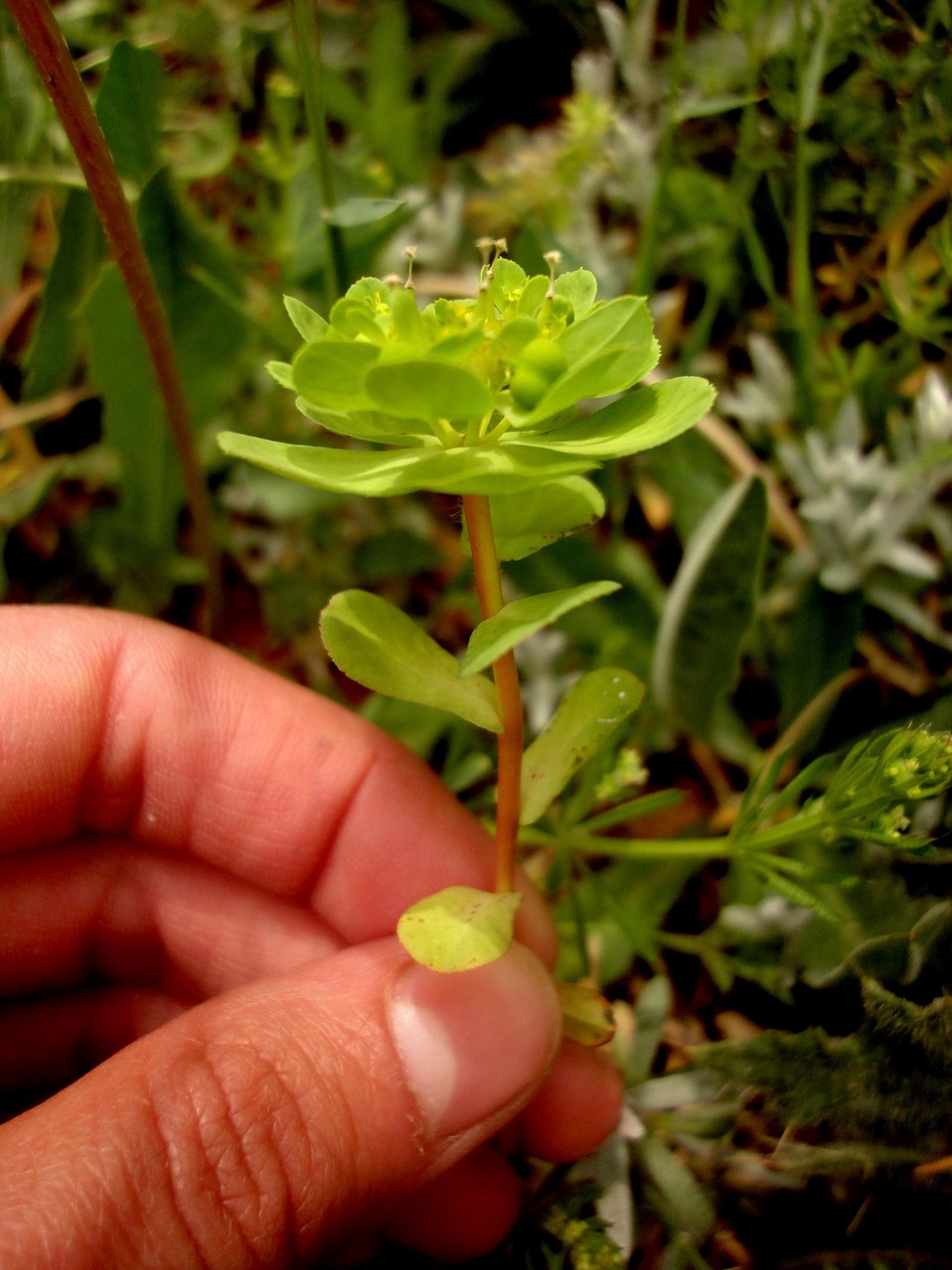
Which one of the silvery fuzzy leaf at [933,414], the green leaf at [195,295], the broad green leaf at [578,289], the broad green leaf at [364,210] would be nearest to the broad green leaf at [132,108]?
the green leaf at [195,295]

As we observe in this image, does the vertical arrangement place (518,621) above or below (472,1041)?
above

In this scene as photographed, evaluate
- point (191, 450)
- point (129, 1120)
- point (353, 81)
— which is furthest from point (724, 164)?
point (129, 1120)

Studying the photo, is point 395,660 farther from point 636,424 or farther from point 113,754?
point 113,754

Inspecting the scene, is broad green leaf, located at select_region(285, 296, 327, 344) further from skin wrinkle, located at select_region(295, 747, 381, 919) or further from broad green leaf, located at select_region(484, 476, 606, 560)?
skin wrinkle, located at select_region(295, 747, 381, 919)

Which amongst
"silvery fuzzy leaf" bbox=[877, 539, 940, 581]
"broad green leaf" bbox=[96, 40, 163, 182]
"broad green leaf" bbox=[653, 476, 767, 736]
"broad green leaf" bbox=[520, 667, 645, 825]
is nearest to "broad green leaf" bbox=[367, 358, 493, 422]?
"broad green leaf" bbox=[520, 667, 645, 825]

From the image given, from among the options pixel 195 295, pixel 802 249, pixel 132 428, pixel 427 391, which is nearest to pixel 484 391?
pixel 427 391

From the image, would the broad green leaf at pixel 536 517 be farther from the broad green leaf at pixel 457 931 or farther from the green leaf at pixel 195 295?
the green leaf at pixel 195 295

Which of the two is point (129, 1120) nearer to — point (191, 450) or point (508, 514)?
point (508, 514)
